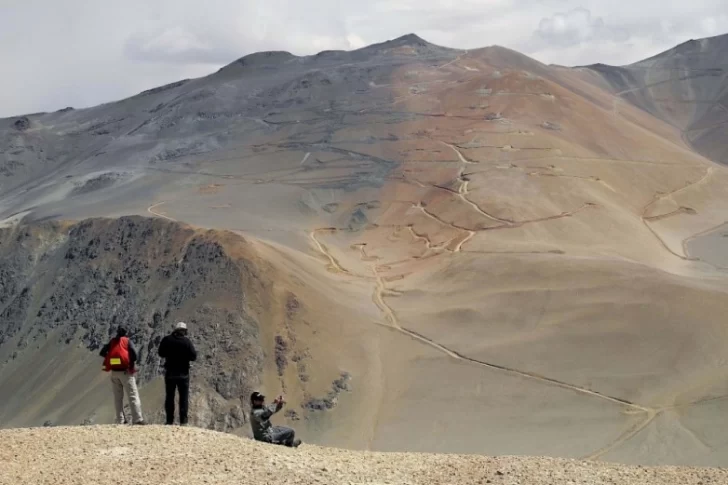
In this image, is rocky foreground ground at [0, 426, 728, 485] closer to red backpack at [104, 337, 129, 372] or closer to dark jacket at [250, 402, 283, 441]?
dark jacket at [250, 402, 283, 441]

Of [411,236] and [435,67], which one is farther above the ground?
[435,67]

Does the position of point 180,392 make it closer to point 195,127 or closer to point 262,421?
point 262,421

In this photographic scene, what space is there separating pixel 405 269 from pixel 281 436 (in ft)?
98.5

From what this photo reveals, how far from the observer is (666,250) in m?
46.2

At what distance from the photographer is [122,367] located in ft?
41.4

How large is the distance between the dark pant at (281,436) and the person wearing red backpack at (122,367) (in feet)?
6.02

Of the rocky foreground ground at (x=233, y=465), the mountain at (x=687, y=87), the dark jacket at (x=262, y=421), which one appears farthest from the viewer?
the mountain at (x=687, y=87)

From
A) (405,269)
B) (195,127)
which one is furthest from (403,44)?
(405,269)

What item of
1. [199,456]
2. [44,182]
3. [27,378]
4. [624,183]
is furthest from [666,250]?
[44,182]

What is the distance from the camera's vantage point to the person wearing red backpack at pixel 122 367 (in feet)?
41.2

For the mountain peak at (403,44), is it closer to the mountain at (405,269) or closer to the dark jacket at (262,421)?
the mountain at (405,269)

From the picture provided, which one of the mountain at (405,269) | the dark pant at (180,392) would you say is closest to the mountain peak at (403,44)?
the mountain at (405,269)

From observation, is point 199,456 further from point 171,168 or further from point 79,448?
point 171,168

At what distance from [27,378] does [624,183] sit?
3576 cm
